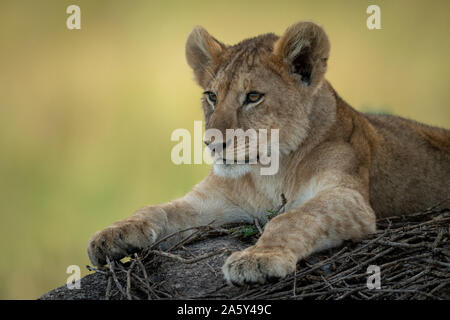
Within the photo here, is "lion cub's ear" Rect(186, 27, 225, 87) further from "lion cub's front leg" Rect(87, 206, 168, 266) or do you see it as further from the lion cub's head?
"lion cub's front leg" Rect(87, 206, 168, 266)

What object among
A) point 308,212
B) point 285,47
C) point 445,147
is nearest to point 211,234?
point 308,212

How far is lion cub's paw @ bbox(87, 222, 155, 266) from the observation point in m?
3.76

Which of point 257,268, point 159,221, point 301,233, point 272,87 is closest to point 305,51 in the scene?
point 272,87

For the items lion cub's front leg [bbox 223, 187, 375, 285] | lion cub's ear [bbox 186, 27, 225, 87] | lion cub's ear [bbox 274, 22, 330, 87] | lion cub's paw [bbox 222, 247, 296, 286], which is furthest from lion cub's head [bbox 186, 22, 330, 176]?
lion cub's paw [bbox 222, 247, 296, 286]

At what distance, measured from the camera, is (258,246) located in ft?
11.2

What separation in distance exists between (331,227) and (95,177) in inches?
213

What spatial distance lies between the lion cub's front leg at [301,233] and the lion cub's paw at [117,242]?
31.5 inches

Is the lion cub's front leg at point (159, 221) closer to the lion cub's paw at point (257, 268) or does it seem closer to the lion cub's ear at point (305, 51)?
the lion cub's paw at point (257, 268)

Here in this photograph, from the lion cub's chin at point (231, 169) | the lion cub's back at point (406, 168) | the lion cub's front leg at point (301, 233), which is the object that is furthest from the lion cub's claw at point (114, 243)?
the lion cub's back at point (406, 168)

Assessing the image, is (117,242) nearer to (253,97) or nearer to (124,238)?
(124,238)

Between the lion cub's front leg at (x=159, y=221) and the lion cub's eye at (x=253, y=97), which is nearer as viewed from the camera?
the lion cub's front leg at (x=159, y=221)

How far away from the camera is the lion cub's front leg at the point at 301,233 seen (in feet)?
10.5

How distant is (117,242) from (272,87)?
1361mm
